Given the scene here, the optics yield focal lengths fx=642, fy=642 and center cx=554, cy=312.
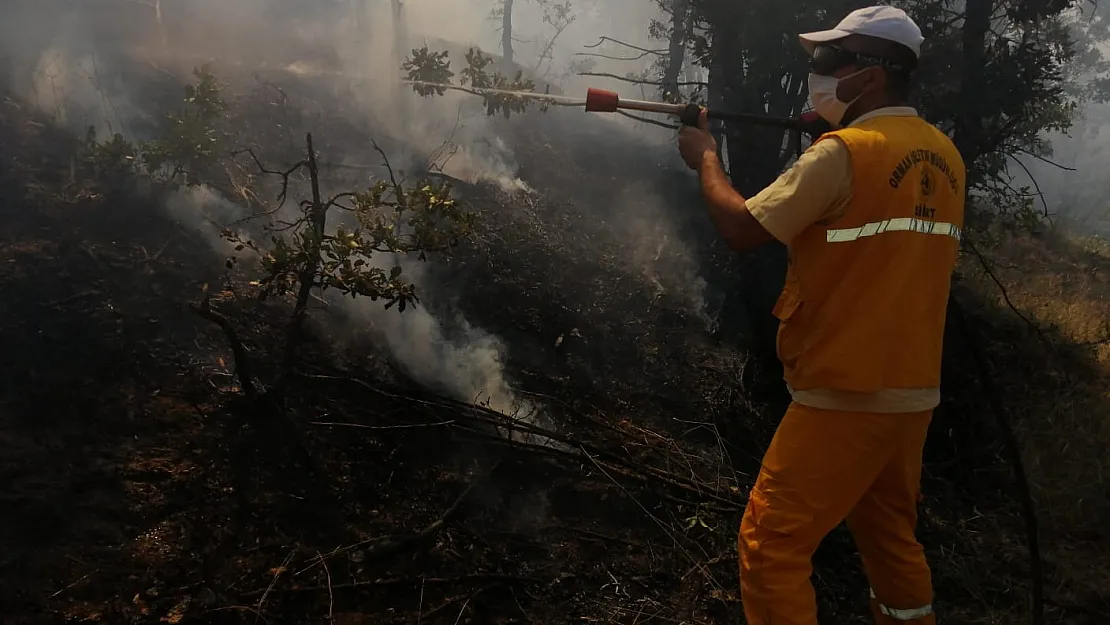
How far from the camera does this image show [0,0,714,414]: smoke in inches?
189

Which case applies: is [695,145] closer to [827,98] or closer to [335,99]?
[827,98]

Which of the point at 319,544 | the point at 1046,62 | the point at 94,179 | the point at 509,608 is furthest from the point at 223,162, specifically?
the point at 1046,62

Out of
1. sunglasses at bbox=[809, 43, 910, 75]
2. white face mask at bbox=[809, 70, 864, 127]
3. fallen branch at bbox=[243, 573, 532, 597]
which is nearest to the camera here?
sunglasses at bbox=[809, 43, 910, 75]

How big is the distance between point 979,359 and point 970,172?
507 cm

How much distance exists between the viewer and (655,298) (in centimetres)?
671

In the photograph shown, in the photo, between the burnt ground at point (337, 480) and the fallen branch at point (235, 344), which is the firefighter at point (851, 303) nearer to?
the burnt ground at point (337, 480)

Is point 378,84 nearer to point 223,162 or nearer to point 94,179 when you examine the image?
point 223,162

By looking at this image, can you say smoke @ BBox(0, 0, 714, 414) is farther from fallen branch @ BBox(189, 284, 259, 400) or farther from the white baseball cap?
the white baseball cap

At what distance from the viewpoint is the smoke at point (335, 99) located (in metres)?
4.79

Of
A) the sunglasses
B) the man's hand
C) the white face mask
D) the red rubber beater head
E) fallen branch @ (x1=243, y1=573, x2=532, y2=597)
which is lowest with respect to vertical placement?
fallen branch @ (x1=243, y1=573, x2=532, y2=597)

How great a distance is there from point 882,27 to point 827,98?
267 millimetres

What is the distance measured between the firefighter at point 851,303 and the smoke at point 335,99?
2.56 metres

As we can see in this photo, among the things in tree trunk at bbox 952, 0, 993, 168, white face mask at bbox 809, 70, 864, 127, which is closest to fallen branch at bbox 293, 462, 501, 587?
white face mask at bbox 809, 70, 864, 127

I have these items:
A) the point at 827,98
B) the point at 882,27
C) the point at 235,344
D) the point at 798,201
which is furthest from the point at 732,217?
the point at 235,344
